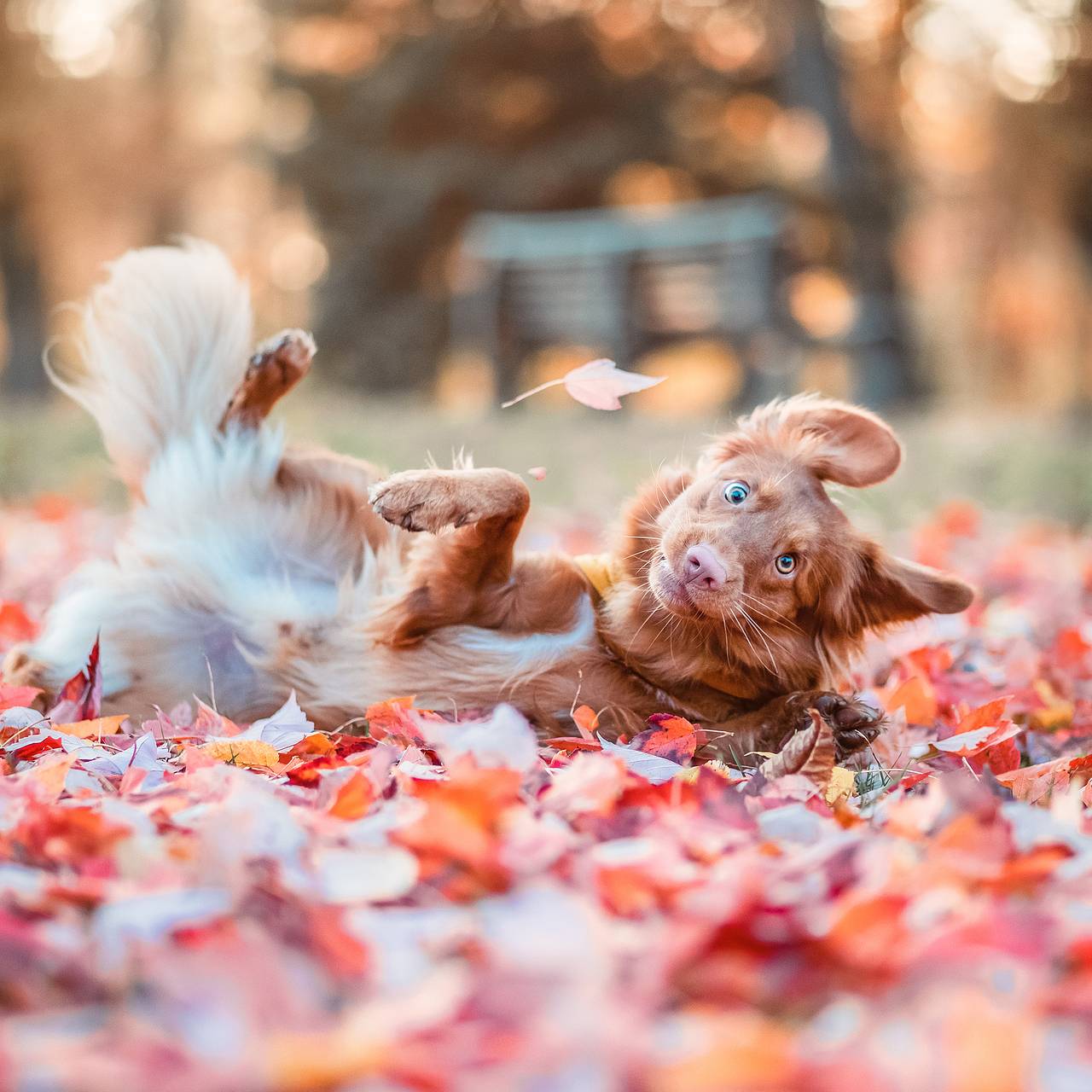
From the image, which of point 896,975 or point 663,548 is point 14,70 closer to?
point 663,548

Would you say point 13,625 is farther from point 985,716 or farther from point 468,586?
point 985,716

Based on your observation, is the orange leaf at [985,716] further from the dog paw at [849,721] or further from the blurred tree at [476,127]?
the blurred tree at [476,127]

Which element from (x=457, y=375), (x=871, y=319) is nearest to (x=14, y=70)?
(x=457, y=375)

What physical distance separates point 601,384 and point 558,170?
53.8ft

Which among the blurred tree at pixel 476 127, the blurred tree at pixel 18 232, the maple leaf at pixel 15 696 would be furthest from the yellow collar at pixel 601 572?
the blurred tree at pixel 476 127

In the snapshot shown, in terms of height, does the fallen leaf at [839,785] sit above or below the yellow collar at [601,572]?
below

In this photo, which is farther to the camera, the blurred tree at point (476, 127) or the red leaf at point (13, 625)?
the blurred tree at point (476, 127)

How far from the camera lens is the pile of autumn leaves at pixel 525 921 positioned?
1.27 m

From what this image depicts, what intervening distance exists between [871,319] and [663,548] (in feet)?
36.1

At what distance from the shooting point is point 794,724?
10.1 ft

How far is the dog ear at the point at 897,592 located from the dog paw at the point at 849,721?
32cm

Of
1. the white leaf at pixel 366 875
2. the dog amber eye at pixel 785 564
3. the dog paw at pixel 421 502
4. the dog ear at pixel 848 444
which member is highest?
the dog ear at pixel 848 444

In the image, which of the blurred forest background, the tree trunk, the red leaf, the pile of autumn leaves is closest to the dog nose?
the pile of autumn leaves

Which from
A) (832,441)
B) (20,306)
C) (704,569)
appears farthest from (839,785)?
(20,306)
